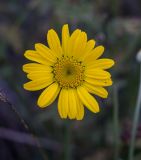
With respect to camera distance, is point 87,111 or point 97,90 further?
point 87,111

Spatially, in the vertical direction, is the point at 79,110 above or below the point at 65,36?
below

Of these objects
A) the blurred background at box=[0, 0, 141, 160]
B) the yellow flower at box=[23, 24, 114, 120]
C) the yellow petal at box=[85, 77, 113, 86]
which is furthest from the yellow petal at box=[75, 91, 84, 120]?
the blurred background at box=[0, 0, 141, 160]

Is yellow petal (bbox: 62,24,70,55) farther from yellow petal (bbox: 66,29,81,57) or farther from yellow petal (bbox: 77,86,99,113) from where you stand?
yellow petal (bbox: 77,86,99,113)

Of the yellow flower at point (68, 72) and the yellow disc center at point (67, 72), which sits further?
the yellow disc center at point (67, 72)

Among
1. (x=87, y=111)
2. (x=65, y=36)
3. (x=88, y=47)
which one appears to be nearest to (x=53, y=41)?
(x=65, y=36)

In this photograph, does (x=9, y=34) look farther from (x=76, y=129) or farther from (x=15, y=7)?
(x=76, y=129)

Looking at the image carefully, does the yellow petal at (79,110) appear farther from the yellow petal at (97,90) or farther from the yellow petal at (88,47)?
the yellow petal at (88,47)

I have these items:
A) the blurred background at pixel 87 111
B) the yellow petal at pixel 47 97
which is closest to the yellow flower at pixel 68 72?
the yellow petal at pixel 47 97

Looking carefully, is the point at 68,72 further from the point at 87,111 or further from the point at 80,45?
the point at 87,111
